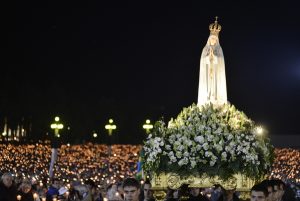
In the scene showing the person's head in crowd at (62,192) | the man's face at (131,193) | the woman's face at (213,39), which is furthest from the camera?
the person's head in crowd at (62,192)

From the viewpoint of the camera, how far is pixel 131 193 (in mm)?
10875

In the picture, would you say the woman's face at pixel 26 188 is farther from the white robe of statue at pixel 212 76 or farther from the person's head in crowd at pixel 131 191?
the person's head in crowd at pixel 131 191

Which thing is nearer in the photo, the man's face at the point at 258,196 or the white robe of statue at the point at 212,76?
the man's face at the point at 258,196

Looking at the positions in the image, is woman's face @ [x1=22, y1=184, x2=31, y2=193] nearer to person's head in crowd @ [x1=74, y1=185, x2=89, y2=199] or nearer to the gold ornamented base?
person's head in crowd @ [x1=74, y1=185, x2=89, y2=199]

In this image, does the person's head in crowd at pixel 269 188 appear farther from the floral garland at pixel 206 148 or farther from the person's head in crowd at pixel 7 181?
the person's head in crowd at pixel 7 181

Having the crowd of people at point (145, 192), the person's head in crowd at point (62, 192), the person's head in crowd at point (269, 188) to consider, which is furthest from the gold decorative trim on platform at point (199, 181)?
the person's head in crowd at point (62, 192)

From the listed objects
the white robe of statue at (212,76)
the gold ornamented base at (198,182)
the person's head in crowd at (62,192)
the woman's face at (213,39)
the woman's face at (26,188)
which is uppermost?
the woman's face at (213,39)

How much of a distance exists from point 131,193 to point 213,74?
13550mm

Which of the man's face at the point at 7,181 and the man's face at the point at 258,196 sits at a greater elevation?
the man's face at the point at 7,181

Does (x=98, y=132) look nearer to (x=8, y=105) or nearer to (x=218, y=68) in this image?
(x=8, y=105)

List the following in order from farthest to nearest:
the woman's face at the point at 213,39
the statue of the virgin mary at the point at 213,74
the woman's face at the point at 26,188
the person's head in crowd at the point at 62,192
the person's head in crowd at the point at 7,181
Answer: the person's head in crowd at the point at 62,192 → the woman's face at the point at 213,39 → the statue of the virgin mary at the point at 213,74 → the woman's face at the point at 26,188 → the person's head in crowd at the point at 7,181

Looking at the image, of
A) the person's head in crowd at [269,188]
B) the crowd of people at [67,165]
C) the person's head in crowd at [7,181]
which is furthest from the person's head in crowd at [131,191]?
the crowd of people at [67,165]

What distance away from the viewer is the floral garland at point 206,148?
16.7 metres

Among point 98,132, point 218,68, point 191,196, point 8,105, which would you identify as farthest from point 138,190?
point 98,132
